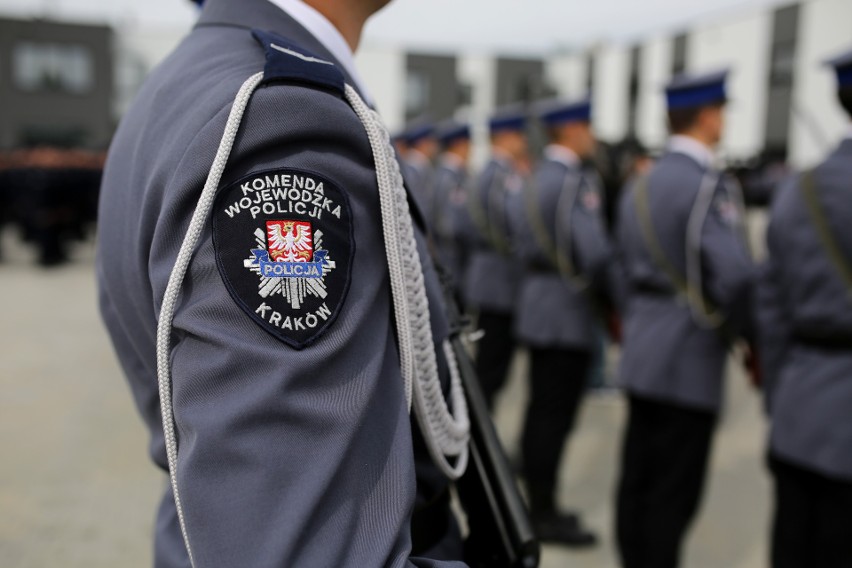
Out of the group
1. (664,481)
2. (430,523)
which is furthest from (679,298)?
(430,523)

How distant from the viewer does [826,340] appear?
2.13m

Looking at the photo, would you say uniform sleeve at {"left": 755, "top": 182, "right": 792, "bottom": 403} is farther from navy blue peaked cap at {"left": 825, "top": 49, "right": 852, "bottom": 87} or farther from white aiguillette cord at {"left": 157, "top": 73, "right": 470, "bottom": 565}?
white aiguillette cord at {"left": 157, "top": 73, "right": 470, "bottom": 565}

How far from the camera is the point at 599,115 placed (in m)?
21.2

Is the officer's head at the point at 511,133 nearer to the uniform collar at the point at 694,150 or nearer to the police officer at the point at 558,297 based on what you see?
the police officer at the point at 558,297

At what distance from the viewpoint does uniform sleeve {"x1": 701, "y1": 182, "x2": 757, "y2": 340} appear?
267 cm

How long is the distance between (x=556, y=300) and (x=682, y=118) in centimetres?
113

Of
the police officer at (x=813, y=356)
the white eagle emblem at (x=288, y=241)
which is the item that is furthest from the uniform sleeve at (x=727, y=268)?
the white eagle emblem at (x=288, y=241)

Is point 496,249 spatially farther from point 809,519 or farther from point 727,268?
point 809,519

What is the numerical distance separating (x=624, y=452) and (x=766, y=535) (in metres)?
0.90

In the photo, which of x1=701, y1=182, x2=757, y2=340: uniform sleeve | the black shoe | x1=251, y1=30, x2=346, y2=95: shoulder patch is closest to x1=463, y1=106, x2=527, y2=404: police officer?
the black shoe

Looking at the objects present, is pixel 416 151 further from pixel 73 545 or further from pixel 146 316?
pixel 146 316

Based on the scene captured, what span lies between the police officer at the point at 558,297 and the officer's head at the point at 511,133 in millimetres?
1429

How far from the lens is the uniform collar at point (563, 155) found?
4.00 meters

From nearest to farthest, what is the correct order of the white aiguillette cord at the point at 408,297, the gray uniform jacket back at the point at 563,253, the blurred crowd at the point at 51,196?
the white aiguillette cord at the point at 408,297 → the gray uniform jacket back at the point at 563,253 → the blurred crowd at the point at 51,196
